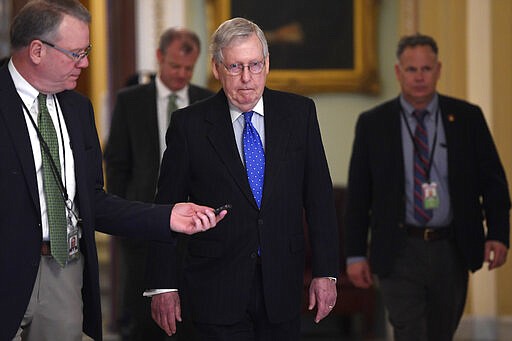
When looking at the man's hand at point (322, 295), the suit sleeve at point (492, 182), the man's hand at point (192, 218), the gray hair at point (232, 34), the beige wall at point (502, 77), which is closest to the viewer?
the man's hand at point (192, 218)

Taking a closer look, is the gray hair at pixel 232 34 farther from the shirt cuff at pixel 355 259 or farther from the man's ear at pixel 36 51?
the shirt cuff at pixel 355 259

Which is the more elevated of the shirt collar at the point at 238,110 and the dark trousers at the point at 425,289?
the shirt collar at the point at 238,110

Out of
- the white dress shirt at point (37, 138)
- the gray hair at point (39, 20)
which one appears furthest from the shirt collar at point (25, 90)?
the gray hair at point (39, 20)

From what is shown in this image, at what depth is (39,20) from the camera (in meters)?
4.20

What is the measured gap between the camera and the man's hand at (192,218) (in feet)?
13.6

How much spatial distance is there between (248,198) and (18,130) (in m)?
0.96

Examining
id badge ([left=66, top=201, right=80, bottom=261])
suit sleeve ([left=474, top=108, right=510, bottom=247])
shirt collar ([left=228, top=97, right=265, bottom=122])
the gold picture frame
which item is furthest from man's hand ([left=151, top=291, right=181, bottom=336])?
the gold picture frame

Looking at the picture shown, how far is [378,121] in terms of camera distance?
6074mm

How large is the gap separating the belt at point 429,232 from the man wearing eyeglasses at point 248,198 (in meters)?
1.29

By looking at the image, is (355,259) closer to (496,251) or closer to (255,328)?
(496,251)

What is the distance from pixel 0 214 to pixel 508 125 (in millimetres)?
5064

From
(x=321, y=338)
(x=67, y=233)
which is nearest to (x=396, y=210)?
(x=67, y=233)

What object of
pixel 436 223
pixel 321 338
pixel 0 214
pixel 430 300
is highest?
pixel 0 214

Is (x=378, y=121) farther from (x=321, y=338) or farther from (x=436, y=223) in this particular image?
(x=321, y=338)
